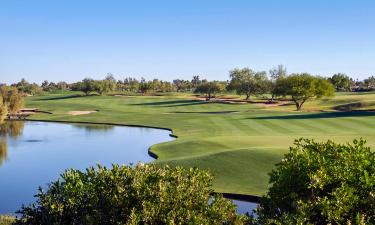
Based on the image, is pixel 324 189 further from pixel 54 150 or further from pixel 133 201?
pixel 54 150

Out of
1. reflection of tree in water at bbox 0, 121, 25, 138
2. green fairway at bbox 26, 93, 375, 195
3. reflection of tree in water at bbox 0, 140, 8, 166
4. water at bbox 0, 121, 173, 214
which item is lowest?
reflection of tree in water at bbox 0, 121, 25, 138

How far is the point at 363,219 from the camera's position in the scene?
33.8 feet

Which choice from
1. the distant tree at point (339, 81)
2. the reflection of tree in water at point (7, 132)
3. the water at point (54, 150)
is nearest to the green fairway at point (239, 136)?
the water at point (54, 150)

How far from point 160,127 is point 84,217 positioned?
6171 cm

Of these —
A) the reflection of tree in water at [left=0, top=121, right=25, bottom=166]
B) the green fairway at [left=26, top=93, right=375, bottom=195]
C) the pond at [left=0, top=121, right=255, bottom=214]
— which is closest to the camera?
the green fairway at [left=26, top=93, right=375, bottom=195]

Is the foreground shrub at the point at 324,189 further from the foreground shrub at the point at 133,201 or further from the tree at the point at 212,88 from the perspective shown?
the tree at the point at 212,88

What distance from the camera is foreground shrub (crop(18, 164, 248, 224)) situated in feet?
36.6

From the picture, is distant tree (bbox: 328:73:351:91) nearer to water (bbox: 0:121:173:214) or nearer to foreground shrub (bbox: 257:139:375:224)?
water (bbox: 0:121:173:214)

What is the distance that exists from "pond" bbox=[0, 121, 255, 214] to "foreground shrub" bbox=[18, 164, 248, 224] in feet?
49.5

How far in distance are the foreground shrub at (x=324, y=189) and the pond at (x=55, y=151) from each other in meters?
14.6

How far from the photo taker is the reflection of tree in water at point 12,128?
6850 cm

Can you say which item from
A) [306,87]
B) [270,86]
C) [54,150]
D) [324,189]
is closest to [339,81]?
[270,86]

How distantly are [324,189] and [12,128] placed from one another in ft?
244

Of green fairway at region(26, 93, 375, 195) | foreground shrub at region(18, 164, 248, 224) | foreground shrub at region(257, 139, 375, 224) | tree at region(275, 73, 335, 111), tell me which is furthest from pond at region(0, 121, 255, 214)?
tree at region(275, 73, 335, 111)
